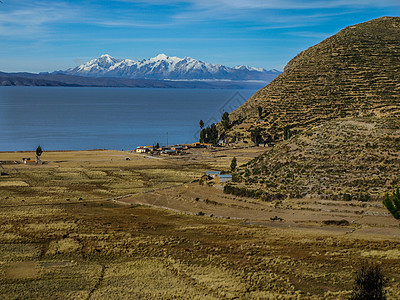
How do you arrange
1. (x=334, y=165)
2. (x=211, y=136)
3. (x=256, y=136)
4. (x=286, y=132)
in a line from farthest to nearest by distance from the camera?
1. (x=211, y=136)
2. (x=256, y=136)
3. (x=286, y=132)
4. (x=334, y=165)

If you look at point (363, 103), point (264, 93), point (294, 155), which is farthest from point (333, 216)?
point (264, 93)

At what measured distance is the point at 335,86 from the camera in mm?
134250

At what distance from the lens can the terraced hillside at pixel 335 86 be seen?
123000 millimetres

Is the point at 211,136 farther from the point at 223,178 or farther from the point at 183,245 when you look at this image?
the point at 183,245

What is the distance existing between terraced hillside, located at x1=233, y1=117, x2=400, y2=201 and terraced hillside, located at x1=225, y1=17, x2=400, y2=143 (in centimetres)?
5169

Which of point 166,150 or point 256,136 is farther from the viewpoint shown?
point 256,136

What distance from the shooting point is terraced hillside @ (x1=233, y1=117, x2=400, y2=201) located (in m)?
52.7

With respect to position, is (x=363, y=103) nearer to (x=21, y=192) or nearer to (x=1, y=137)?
(x=21, y=192)

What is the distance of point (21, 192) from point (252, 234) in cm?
3566

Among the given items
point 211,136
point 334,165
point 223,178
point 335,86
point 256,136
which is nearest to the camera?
point 334,165

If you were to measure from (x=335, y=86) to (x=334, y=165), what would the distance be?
268 ft

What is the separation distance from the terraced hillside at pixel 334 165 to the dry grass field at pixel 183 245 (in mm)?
3314

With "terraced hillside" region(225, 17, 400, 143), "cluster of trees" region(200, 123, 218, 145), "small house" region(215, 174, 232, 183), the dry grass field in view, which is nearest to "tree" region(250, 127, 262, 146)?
"terraced hillside" region(225, 17, 400, 143)

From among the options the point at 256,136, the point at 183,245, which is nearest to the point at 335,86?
the point at 256,136
